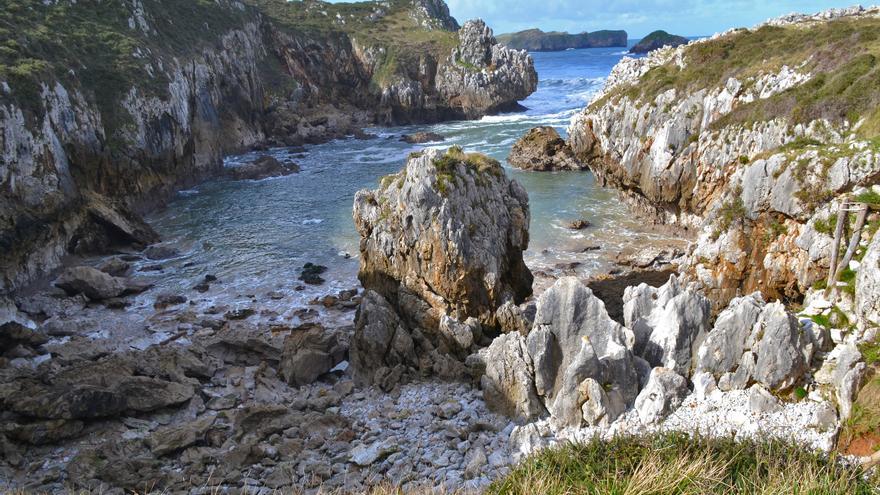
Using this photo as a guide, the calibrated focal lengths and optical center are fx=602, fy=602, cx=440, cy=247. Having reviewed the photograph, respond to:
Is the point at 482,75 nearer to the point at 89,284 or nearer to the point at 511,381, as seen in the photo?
the point at 89,284

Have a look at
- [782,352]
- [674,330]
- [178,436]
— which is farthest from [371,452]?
[782,352]

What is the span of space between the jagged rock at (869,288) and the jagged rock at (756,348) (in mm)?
1993

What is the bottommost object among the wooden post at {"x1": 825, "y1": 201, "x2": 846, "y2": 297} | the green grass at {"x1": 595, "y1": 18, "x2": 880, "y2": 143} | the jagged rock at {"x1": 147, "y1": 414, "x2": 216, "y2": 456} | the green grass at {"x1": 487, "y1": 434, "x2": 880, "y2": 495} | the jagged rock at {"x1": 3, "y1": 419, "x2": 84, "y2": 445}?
the jagged rock at {"x1": 147, "y1": 414, "x2": 216, "y2": 456}

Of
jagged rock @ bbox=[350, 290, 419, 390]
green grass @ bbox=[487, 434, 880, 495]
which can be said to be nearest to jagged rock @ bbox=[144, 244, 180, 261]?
jagged rock @ bbox=[350, 290, 419, 390]

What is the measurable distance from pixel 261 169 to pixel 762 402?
53.1 metres

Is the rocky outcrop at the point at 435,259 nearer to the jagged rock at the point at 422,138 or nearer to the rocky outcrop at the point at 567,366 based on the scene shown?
the rocky outcrop at the point at 567,366

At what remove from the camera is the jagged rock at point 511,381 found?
17172 millimetres

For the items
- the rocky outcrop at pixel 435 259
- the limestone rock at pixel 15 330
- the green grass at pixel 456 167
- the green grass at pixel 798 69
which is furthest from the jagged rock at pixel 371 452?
the green grass at pixel 798 69

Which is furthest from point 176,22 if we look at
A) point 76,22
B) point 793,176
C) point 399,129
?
point 793,176

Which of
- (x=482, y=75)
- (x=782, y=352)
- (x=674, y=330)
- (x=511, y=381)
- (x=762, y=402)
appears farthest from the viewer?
(x=482, y=75)

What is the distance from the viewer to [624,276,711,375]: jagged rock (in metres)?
16.7

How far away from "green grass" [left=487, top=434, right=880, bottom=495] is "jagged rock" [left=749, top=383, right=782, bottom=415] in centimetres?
270

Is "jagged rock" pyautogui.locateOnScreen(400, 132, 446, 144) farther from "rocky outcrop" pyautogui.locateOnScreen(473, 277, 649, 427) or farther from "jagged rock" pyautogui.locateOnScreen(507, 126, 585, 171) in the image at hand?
"rocky outcrop" pyautogui.locateOnScreen(473, 277, 649, 427)

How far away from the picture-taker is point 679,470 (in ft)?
30.6
